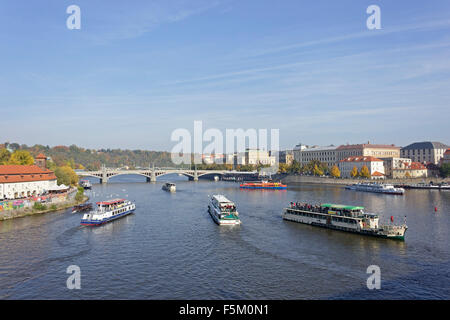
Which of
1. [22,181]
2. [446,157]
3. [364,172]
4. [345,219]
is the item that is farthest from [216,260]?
[446,157]

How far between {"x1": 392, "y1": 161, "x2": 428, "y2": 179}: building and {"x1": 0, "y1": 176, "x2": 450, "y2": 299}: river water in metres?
80.7

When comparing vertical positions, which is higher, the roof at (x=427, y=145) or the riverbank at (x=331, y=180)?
the roof at (x=427, y=145)

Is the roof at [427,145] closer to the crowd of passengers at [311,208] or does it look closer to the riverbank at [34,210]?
the crowd of passengers at [311,208]

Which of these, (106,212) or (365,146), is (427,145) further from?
(106,212)

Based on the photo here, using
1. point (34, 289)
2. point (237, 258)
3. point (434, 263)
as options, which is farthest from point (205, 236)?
point (434, 263)

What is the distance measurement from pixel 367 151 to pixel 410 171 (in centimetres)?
2492

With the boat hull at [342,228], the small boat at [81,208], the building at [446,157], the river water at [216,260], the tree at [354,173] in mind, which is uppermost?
the building at [446,157]

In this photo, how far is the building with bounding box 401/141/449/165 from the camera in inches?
5244

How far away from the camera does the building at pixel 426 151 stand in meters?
133

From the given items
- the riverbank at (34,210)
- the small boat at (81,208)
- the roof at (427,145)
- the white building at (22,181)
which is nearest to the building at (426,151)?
the roof at (427,145)

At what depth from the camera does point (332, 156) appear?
156 meters

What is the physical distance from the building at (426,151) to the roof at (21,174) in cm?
12503
